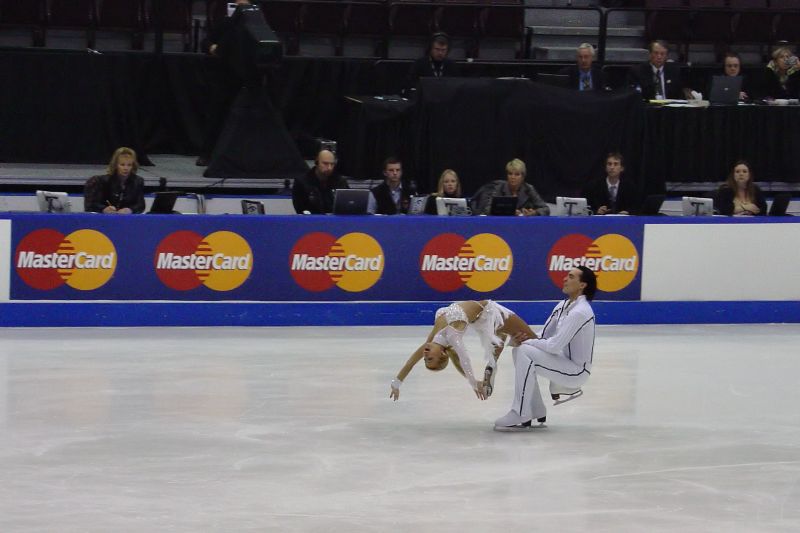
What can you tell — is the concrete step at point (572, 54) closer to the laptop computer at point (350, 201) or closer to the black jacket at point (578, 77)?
the black jacket at point (578, 77)

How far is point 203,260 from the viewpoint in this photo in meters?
13.1

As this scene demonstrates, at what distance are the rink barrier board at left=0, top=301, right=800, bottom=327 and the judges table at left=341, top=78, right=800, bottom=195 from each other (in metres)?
2.69

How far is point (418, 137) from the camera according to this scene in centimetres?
1591

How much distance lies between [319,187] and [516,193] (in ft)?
6.62

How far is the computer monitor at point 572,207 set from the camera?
14031 mm

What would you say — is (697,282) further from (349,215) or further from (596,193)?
(349,215)

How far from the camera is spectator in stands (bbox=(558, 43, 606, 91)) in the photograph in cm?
1658

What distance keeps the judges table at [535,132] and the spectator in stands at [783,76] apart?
2.60ft

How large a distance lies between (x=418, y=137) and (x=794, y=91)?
17.2ft

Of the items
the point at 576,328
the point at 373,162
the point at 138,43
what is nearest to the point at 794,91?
the point at 373,162

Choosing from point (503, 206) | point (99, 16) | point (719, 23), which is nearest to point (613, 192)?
point (503, 206)

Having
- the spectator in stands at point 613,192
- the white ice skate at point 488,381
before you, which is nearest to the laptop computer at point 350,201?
the spectator in stands at point 613,192

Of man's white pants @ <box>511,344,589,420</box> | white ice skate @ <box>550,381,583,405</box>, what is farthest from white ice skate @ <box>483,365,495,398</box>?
white ice skate @ <box>550,381,583,405</box>

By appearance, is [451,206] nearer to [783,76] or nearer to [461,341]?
[461,341]
